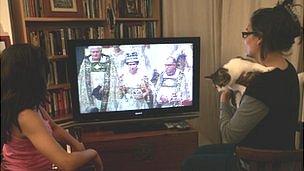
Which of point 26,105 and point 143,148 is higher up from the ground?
point 26,105

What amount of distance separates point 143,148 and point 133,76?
533 mm

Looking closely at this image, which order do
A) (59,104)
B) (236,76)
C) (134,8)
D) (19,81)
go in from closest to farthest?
(19,81) → (236,76) → (59,104) → (134,8)

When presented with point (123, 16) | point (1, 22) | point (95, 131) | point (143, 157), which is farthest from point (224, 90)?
point (1, 22)

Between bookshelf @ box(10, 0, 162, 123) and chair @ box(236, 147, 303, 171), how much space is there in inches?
60.2

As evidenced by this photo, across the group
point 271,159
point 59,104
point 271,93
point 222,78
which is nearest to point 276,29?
point 271,93

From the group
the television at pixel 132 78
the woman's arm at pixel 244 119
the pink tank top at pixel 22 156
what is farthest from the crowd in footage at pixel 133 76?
the pink tank top at pixel 22 156

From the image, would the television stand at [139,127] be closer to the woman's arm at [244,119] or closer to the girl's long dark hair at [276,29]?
the woman's arm at [244,119]

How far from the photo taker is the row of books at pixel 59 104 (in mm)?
2488

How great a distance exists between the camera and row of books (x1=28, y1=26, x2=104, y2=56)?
239cm

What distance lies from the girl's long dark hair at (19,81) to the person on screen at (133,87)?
1141 millimetres

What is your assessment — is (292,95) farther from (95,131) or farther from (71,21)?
(71,21)

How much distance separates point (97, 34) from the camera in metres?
2.62

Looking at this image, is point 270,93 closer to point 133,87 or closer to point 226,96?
point 226,96

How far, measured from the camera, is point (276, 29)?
4.44 ft
